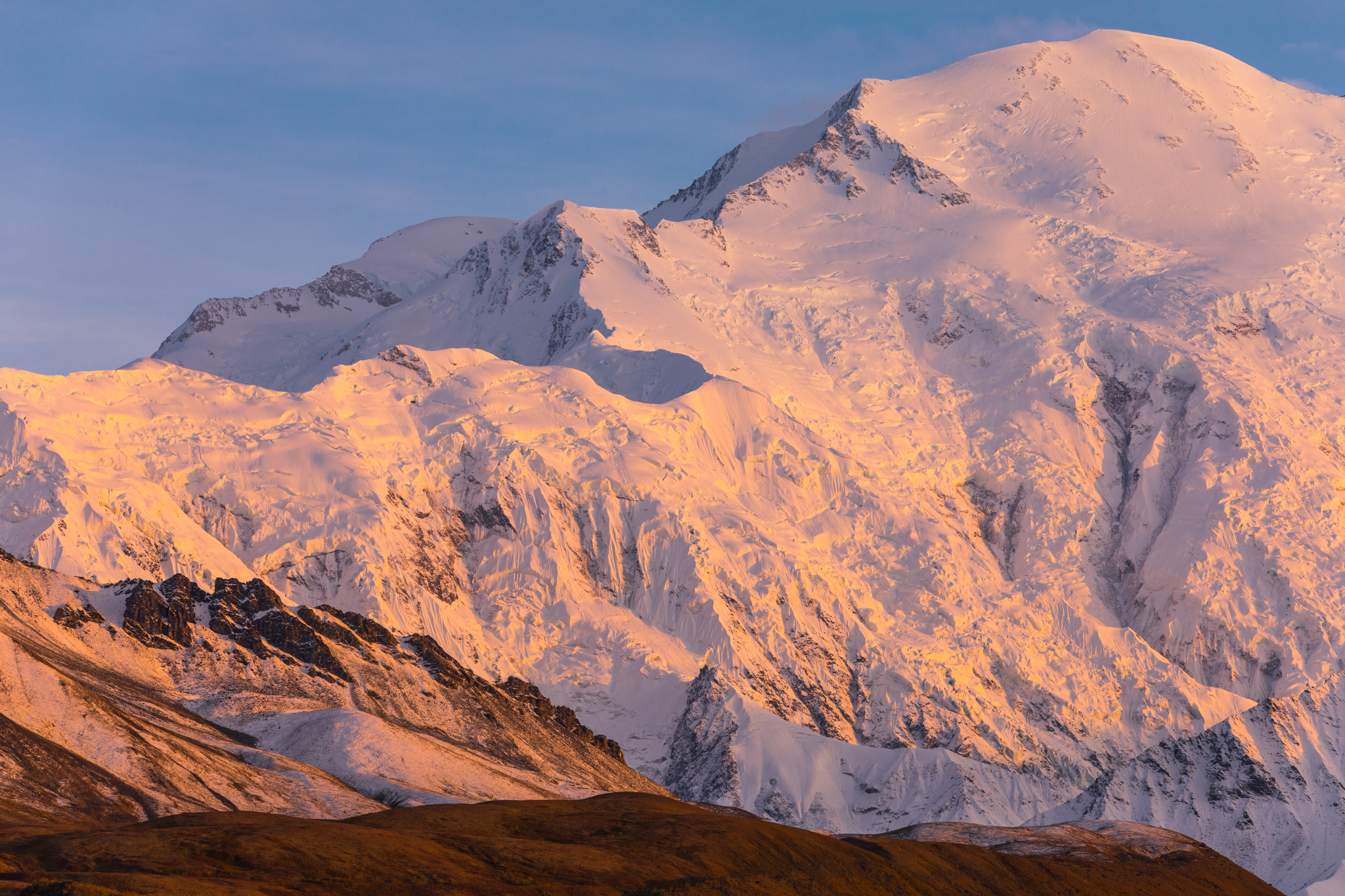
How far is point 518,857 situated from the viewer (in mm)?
152250

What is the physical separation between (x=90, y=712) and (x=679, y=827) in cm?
7319

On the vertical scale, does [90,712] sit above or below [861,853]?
above

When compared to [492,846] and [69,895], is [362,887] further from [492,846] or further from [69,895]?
[69,895]

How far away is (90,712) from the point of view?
199 metres

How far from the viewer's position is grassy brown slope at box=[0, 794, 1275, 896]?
134375 mm

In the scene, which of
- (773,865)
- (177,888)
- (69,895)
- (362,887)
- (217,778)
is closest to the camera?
(69,895)

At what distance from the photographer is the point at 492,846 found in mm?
154750

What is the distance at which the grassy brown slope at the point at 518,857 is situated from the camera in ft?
441

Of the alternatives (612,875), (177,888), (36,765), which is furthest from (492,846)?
(36,765)

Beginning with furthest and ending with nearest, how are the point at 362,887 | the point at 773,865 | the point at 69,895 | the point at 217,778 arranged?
the point at 217,778 < the point at 773,865 < the point at 362,887 < the point at 69,895

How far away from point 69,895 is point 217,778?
88.4m

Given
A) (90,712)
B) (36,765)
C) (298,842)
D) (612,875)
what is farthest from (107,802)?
(612,875)

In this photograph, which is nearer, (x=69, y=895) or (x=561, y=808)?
(x=69, y=895)

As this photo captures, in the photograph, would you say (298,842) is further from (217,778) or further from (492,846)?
(217,778)
